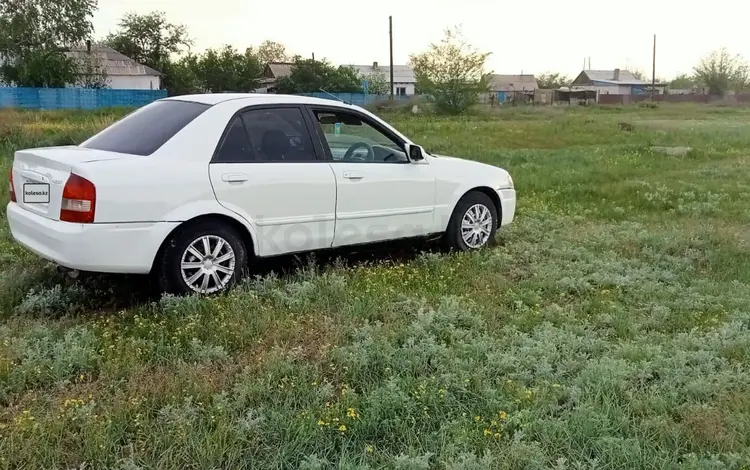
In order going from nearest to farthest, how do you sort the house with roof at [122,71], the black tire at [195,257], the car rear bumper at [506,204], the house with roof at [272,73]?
the black tire at [195,257]
the car rear bumper at [506,204]
the house with roof at [122,71]
the house with roof at [272,73]

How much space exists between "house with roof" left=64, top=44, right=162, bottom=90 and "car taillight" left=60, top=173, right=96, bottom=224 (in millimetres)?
44294

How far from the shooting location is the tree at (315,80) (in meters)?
50.7

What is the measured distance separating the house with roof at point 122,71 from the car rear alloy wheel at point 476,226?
43.6m

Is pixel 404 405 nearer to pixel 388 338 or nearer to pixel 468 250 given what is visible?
pixel 388 338

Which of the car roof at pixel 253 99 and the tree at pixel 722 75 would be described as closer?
the car roof at pixel 253 99

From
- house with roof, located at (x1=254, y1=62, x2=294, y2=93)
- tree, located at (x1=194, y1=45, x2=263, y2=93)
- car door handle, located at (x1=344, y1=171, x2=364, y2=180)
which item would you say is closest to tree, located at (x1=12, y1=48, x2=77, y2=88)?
tree, located at (x1=194, y1=45, x2=263, y2=93)

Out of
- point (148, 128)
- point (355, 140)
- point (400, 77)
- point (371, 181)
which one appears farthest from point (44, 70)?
point (400, 77)

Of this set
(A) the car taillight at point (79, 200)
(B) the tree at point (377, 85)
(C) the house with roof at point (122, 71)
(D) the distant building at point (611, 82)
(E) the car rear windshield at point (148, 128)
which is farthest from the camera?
(D) the distant building at point (611, 82)

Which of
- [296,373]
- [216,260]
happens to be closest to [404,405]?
[296,373]

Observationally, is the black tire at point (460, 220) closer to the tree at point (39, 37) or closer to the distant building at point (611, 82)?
the tree at point (39, 37)

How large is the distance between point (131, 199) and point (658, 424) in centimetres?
338

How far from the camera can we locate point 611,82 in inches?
3543

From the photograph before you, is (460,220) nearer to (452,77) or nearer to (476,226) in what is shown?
(476,226)

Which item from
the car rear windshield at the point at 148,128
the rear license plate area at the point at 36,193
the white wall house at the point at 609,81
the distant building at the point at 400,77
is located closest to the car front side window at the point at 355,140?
the car rear windshield at the point at 148,128
